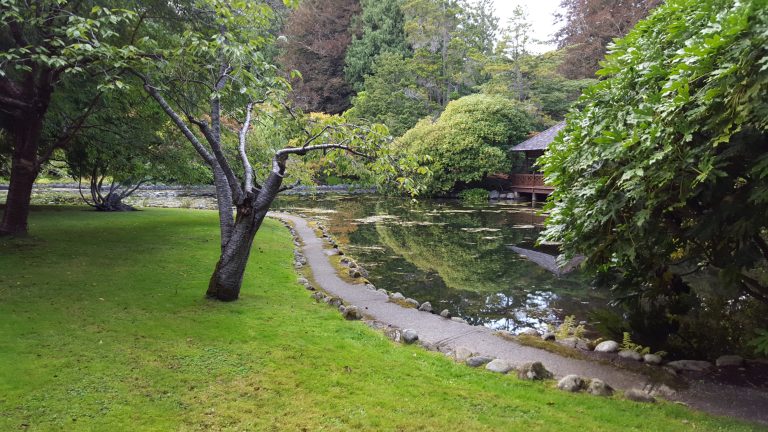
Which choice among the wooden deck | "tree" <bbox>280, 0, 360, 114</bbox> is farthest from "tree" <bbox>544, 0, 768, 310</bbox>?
"tree" <bbox>280, 0, 360, 114</bbox>

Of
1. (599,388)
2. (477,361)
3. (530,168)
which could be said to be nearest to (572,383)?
(599,388)

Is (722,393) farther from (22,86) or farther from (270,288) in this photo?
(22,86)

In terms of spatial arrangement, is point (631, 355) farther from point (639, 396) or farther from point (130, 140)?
point (130, 140)

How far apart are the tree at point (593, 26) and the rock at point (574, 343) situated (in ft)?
106

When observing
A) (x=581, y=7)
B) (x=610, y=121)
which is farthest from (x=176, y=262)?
(x=581, y=7)

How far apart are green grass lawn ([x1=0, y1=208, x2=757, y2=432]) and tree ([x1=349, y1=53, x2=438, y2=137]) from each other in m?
33.5

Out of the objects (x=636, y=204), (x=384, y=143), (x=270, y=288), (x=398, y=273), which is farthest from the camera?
(x=398, y=273)

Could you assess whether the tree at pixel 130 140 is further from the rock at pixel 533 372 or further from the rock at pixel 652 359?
the rock at pixel 652 359

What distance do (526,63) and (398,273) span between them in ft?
101

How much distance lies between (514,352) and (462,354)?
2.36 ft

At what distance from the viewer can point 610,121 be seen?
498 centimetres

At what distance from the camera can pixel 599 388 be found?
15.1 feet

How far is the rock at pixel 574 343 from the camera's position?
6.21m

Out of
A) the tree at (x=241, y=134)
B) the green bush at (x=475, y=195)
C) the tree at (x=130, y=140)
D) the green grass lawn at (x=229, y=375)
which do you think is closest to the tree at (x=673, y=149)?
the green grass lawn at (x=229, y=375)
